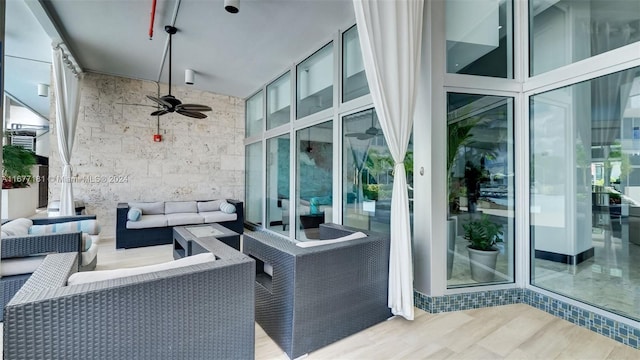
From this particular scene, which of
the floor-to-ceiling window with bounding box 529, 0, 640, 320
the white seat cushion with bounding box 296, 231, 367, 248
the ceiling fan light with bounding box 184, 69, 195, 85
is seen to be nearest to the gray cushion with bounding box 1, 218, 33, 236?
the white seat cushion with bounding box 296, 231, 367, 248

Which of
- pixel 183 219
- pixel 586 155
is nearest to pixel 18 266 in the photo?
pixel 183 219

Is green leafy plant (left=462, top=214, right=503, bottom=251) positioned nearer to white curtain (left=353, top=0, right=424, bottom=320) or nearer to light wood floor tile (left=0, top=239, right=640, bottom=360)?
light wood floor tile (left=0, top=239, right=640, bottom=360)

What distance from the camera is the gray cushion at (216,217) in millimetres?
5754

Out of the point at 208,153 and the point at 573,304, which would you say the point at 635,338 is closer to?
the point at 573,304

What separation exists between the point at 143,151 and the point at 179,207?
147 cm

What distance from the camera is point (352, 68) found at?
3979 millimetres

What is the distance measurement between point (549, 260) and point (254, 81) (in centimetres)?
570

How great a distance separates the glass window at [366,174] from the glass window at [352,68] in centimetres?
30

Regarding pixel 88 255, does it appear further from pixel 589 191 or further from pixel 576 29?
pixel 576 29

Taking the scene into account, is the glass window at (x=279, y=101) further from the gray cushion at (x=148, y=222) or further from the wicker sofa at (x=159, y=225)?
the gray cushion at (x=148, y=222)

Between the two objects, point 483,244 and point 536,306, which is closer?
point 536,306

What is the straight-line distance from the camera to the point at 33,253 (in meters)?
2.63

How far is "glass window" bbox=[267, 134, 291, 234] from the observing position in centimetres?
564

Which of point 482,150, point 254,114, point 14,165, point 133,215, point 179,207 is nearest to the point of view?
point 482,150
